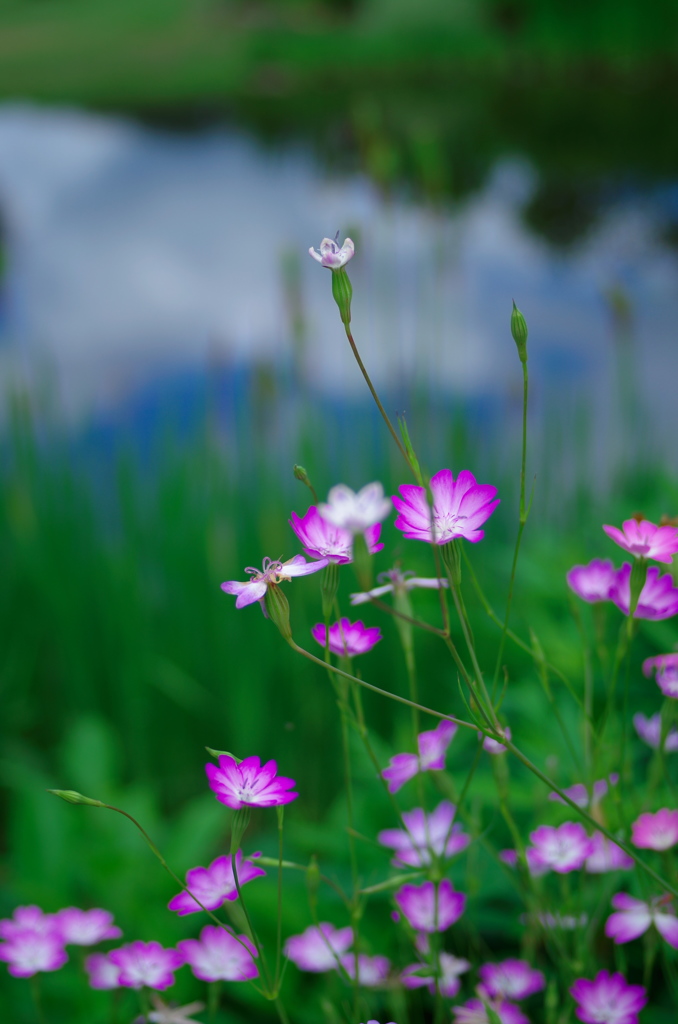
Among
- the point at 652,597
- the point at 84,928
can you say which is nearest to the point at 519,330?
the point at 652,597

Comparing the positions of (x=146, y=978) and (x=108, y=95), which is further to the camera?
(x=108, y=95)

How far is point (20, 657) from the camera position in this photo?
133 centimetres

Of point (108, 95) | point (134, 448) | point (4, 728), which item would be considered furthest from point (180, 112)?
point (4, 728)

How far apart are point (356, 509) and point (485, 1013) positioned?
0.25m

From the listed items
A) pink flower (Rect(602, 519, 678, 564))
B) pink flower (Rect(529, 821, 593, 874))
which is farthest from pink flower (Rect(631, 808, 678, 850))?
pink flower (Rect(602, 519, 678, 564))

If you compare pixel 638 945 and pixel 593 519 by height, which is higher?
pixel 593 519

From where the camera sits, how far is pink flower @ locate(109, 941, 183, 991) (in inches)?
14.4

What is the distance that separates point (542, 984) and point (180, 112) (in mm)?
4798

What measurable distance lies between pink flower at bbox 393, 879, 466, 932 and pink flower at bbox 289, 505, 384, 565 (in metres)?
0.19

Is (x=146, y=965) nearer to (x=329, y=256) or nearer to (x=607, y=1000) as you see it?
(x=607, y=1000)

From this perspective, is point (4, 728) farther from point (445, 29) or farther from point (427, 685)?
point (445, 29)

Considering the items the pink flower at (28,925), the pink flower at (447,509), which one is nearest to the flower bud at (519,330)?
the pink flower at (447,509)

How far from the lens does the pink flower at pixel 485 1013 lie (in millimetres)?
362

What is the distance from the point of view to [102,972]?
0.44 m
